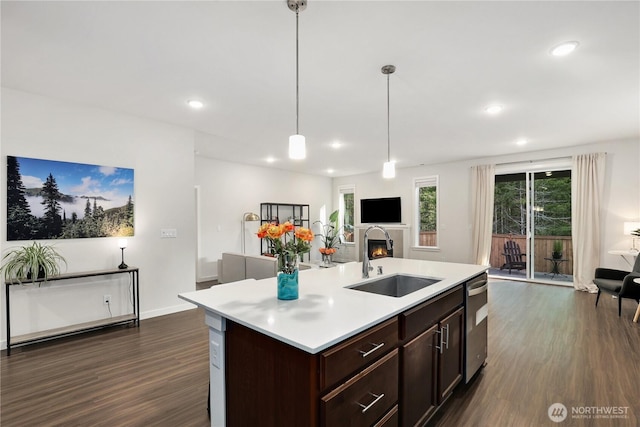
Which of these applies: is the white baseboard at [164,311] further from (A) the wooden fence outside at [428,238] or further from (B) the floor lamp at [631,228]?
(B) the floor lamp at [631,228]

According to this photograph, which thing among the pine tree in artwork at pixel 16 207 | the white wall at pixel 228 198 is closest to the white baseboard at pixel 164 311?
the pine tree in artwork at pixel 16 207

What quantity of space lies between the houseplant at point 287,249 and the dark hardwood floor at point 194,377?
1094mm

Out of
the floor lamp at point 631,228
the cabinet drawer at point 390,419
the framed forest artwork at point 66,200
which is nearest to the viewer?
the cabinet drawer at point 390,419

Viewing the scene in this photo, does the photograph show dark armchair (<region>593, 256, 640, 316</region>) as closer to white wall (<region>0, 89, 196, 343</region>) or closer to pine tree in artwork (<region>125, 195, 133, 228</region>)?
white wall (<region>0, 89, 196, 343</region>)

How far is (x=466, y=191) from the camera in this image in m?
7.01

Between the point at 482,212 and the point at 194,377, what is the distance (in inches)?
245

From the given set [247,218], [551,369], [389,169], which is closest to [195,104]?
[389,169]

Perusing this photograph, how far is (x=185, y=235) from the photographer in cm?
437

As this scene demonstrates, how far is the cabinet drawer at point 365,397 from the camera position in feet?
4.02

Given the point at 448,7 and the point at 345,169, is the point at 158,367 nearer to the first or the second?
the point at 448,7

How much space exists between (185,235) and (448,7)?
3.99 m

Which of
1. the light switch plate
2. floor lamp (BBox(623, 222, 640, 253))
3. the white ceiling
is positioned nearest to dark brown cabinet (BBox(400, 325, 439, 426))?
the white ceiling

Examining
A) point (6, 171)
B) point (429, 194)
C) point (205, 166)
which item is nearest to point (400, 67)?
point (6, 171)

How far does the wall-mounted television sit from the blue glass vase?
6.77 meters
